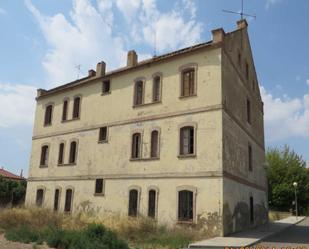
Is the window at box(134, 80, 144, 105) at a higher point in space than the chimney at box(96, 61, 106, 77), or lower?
lower

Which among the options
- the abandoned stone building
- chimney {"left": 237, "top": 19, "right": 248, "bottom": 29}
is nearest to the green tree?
the abandoned stone building

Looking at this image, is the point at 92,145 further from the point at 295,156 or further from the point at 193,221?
the point at 295,156

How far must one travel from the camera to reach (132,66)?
23109 millimetres

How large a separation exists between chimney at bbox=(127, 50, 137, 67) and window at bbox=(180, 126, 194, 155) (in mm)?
7288

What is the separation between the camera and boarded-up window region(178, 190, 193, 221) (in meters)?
18.1

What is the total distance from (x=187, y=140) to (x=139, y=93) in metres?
5.20

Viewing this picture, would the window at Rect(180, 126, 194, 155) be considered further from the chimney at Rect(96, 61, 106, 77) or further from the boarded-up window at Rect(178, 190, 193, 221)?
the chimney at Rect(96, 61, 106, 77)

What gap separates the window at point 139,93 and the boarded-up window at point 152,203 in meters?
5.78

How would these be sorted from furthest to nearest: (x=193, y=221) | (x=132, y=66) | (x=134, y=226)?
(x=132, y=66) → (x=193, y=221) → (x=134, y=226)

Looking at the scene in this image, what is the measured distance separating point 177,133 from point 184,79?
327 cm

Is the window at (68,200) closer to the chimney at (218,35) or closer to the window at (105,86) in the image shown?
the window at (105,86)

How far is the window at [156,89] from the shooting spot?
2119cm

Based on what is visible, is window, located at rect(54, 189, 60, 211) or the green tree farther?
the green tree

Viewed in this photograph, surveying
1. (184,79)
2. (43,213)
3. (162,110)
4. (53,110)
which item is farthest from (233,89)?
(53,110)
